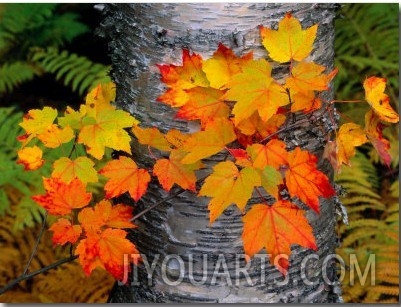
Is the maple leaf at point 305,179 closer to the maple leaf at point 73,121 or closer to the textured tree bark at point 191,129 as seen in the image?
the textured tree bark at point 191,129

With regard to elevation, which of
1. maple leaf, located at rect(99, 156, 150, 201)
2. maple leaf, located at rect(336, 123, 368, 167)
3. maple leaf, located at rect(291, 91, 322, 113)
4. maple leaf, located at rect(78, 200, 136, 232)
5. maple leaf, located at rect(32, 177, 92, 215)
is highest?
maple leaf, located at rect(291, 91, 322, 113)

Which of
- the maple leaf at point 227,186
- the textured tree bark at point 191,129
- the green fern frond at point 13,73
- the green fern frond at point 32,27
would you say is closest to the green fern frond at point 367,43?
the green fern frond at point 32,27

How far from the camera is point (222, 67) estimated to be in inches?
39.8

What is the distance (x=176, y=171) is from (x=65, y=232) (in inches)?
9.3

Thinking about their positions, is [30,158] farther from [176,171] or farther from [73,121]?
[176,171]

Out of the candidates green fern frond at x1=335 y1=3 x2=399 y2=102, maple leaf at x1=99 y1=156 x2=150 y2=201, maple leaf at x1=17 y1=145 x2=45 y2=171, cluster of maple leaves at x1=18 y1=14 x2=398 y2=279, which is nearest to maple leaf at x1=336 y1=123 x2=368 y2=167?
cluster of maple leaves at x1=18 y1=14 x2=398 y2=279

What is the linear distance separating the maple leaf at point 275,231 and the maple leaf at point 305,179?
33 millimetres

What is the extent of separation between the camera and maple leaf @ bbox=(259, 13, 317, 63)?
0.99 meters

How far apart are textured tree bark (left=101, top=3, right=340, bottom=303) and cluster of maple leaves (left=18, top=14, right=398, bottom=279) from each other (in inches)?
1.4

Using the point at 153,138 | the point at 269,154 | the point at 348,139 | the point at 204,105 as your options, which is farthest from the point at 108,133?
the point at 348,139

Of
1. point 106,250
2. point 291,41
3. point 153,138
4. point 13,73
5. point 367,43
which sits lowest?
point 106,250

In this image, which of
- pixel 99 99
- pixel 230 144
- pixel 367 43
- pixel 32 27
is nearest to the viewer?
pixel 230 144

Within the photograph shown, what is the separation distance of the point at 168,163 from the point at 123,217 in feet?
0.56

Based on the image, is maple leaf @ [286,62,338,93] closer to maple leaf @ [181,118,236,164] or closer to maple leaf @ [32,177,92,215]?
maple leaf @ [181,118,236,164]
